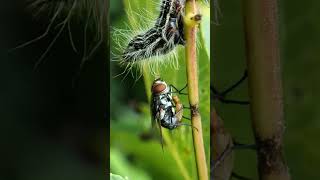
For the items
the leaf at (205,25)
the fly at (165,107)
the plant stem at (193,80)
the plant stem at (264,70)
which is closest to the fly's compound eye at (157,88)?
the fly at (165,107)

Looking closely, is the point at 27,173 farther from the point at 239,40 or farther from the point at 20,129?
the point at 239,40

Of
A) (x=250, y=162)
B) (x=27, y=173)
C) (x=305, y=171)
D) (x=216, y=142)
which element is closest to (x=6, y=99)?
(x=27, y=173)

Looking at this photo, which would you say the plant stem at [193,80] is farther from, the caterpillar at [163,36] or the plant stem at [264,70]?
the plant stem at [264,70]

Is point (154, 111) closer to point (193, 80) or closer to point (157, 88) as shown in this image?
point (157, 88)

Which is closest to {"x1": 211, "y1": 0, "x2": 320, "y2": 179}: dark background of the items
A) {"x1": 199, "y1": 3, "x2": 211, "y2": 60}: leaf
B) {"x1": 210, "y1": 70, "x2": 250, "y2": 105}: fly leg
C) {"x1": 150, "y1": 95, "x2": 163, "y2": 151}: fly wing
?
{"x1": 210, "y1": 70, "x2": 250, "y2": 105}: fly leg

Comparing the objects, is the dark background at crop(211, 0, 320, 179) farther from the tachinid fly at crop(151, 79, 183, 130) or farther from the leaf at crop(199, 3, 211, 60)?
the tachinid fly at crop(151, 79, 183, 130)

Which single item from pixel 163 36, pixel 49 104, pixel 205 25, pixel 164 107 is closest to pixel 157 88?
pixel 164 107
